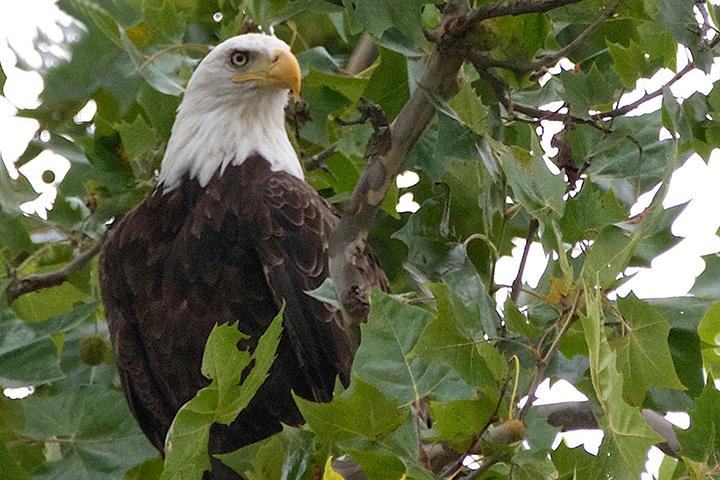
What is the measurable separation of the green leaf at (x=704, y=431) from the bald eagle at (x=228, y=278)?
4.55 ft

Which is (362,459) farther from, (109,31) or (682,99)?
(109,31)

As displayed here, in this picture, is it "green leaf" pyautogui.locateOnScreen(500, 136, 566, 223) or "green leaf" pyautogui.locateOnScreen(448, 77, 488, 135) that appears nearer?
"green leaf" pyautogui.locateOnScreen(500, 136, 566, 223)

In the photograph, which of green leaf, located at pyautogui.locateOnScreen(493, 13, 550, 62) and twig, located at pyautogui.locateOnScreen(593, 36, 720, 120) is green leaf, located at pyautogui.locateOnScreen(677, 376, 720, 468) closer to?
twig, located at pyautogui.locateOnScreen(593, 36, 720, 120)

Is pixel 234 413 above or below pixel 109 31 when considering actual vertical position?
below

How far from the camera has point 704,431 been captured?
243 centimetres

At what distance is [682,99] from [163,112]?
1864 mm

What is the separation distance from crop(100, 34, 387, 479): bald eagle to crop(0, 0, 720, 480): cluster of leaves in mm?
107

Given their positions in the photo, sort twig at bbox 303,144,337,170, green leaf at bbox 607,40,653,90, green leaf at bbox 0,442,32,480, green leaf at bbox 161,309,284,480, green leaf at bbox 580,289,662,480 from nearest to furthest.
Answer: green leaf at bbox 580,289,662,480
green leaf at bbox 161,309,284,480
green leaf at bbox 0,442,32,480
green leaf at bbox 607,40,653,90
twig at bbox 303,144,337,170

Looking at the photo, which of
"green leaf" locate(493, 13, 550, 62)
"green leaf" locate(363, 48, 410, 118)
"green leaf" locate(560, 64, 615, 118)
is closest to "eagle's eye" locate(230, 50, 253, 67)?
"green leaf" locate(363, 48, 410, 118)

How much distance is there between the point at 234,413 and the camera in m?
2.36

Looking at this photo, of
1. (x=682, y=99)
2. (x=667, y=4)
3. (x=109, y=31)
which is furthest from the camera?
(x=109, y=31)

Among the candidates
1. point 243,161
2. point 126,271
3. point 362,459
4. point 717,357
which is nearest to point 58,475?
point 126,271

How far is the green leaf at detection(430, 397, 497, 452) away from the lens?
2338mm

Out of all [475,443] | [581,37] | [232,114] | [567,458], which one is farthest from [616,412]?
[232,114]
